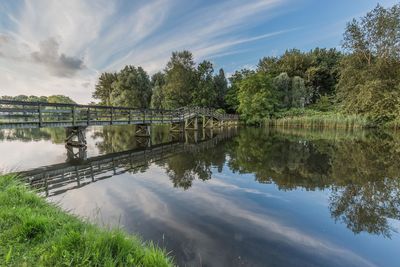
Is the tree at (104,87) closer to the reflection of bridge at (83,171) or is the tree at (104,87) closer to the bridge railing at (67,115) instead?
the bridge railing at (67,115)

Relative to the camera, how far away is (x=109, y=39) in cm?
2062

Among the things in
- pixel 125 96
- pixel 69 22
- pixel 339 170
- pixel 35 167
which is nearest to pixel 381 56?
pixel 339 170

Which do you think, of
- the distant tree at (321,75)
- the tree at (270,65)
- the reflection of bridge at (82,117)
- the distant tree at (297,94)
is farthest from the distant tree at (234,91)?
the distant tree at (321,75)

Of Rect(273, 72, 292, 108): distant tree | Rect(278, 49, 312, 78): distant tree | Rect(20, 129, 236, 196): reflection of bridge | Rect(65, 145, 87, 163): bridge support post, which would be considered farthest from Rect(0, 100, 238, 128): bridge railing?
Rect(278, 49, 312, 78): distant tree

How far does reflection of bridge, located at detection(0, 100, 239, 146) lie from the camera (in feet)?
33.4

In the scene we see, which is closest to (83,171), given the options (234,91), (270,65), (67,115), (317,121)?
(67,115)

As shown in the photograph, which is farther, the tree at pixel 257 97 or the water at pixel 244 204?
the tree at pixel 257 97

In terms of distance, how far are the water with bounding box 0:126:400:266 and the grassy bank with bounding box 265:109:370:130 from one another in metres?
20.5

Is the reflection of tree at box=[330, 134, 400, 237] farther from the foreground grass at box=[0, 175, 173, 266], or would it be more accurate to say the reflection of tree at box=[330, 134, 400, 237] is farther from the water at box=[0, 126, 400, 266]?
the foreground grass at box=[0, 175, 173, 266]

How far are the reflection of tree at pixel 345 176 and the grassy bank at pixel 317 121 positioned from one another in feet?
59.8

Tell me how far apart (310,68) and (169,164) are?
44.7 metres

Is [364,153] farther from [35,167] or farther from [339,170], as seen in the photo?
[35,167]

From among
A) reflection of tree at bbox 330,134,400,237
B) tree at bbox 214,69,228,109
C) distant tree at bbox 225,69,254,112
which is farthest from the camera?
tree at bbox 214,69,228,109

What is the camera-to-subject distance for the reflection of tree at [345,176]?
4.88 metres
